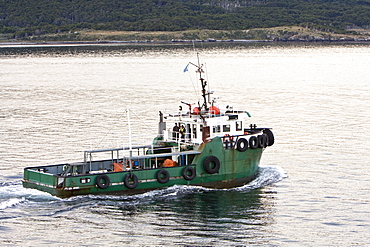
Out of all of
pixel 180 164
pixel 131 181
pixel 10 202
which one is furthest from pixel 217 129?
pixel 10 202

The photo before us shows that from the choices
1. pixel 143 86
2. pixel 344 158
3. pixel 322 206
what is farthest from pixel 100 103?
pixel 322 206

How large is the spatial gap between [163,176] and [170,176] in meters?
0.37

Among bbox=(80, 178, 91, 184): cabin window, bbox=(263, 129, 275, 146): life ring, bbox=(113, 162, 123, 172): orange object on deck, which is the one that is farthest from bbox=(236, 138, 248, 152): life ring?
bbox=(80, 178, 91, 184): cabin window

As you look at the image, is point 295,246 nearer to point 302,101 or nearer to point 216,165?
point 216,165

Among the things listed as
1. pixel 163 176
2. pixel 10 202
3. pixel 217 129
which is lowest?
pixel 10 202

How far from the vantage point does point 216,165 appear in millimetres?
32656

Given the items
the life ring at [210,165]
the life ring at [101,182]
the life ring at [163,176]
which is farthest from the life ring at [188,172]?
the life ring at [101,182]

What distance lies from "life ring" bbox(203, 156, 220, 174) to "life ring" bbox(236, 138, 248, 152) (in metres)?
1.37

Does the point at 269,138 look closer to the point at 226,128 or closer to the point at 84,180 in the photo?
the point at 226,128

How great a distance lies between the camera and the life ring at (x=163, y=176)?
31703 millimetres

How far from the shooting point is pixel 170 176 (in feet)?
105

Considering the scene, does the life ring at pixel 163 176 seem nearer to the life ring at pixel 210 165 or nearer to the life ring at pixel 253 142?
the life ring at pixel 210 165

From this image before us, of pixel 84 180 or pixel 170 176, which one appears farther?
pixel 170 176

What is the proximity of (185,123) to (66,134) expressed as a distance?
15.5 meters
